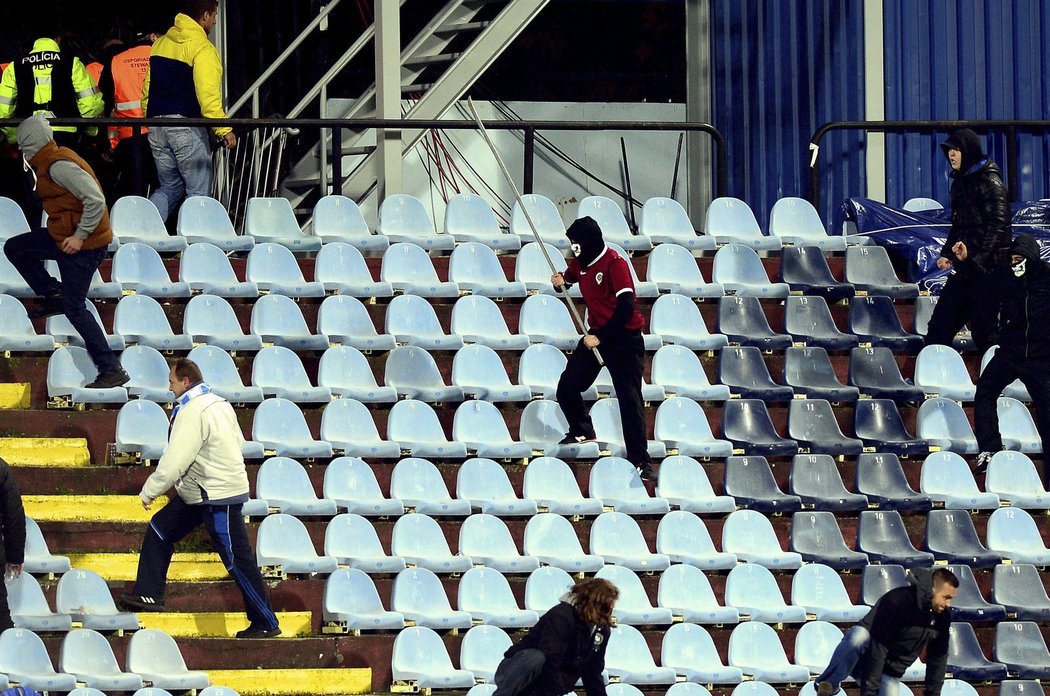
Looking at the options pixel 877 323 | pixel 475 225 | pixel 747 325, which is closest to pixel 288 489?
pixel 475 225

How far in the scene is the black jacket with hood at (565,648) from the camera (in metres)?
8.20

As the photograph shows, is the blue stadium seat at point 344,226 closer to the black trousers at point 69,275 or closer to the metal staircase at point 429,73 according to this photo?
the metal staircase at point 429,73

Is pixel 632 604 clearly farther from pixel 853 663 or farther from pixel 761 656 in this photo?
pixel 853 663

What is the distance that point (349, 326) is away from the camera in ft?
35.6

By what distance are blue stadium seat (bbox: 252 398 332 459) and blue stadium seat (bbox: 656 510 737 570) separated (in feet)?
5.85

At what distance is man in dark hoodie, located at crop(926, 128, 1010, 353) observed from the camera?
1112 cm

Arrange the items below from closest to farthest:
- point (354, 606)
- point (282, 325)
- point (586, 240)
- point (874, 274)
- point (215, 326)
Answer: point (354, 606), point (586, 240), point (215, 326), point (282, 325), point (874, 274)

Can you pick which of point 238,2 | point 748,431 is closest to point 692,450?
point 748,431

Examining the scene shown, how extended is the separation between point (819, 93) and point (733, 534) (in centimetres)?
434

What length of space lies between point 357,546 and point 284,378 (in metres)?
1.28

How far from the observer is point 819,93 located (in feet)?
44.0

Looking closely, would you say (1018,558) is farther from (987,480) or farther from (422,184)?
(422,184)

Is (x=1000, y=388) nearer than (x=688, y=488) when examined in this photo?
No

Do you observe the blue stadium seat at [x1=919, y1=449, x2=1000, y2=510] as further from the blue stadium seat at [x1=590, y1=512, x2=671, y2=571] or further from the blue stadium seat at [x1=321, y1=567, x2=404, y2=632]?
the blue stadium seat at [x1=321, y1=567, x2=404, y2=632]
